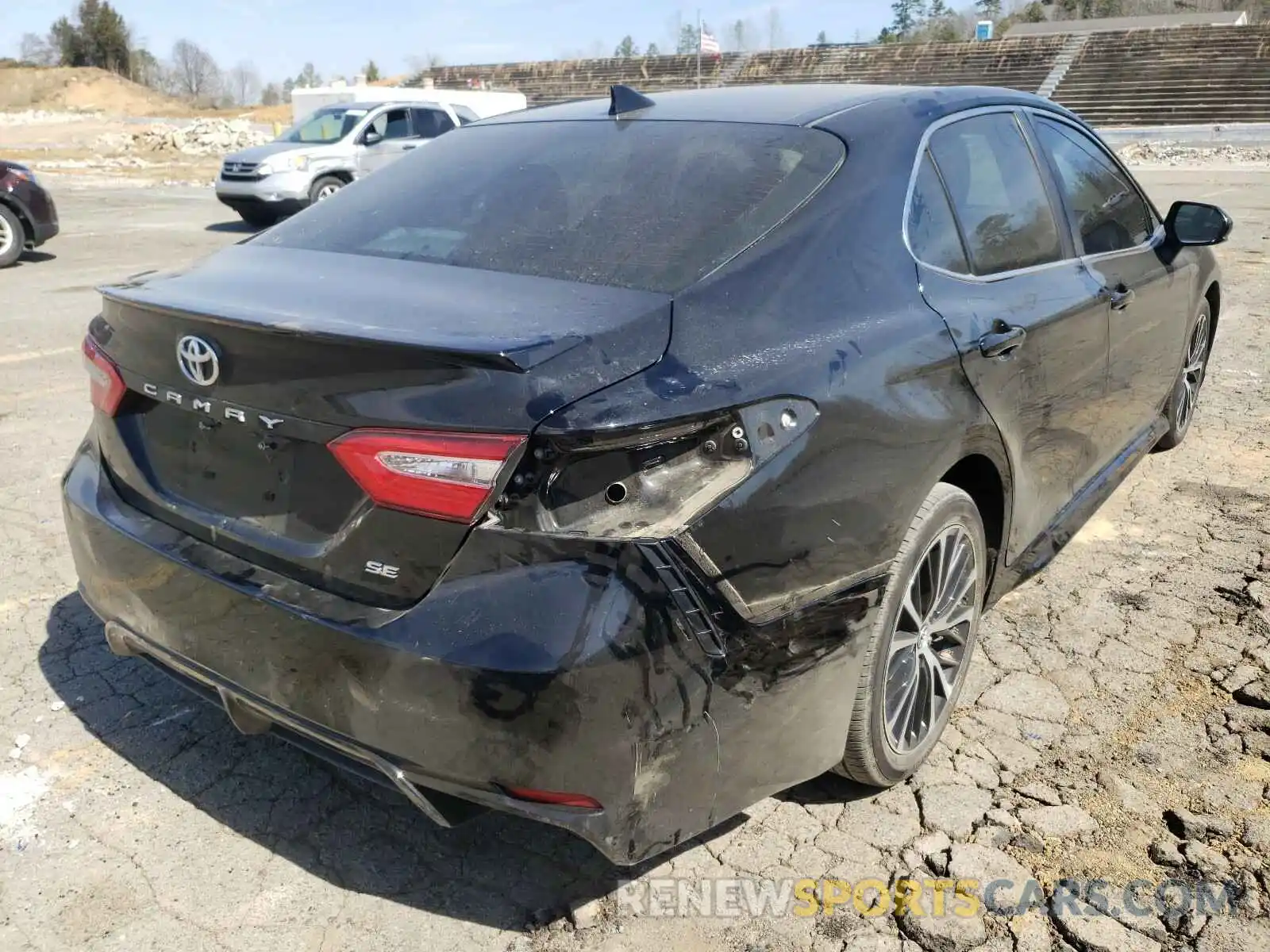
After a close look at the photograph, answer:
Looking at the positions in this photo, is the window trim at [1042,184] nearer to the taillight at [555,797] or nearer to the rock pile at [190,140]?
the taillight at [555,797]

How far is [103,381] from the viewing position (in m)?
2.62

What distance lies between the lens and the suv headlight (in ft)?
50.8

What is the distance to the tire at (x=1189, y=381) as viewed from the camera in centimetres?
496

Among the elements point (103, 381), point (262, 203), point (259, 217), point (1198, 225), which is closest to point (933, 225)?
point (1198, 225)

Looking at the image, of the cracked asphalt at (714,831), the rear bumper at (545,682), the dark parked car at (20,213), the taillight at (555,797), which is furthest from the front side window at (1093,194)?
the dark parked car at (20,213)

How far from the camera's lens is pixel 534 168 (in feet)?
9.71

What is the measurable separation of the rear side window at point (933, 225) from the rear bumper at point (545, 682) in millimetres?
923

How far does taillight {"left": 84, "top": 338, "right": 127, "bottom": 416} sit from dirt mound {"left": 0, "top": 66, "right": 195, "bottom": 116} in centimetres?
8047

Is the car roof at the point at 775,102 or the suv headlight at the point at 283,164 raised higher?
the car roof at the point at 775,102

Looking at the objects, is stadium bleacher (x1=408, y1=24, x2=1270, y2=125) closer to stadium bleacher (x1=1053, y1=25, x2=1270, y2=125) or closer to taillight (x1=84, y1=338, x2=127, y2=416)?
stadium bleacher (x1=1053, y1=25, x2=1270, y2=125)

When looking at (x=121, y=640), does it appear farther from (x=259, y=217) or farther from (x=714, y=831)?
(x=259, y=217)

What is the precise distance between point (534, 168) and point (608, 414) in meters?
1.31

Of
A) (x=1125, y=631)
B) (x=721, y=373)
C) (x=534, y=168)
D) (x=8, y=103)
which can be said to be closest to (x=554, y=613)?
(x=721, y=373)

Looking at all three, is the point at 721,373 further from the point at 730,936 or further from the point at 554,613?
the point at 730,936
